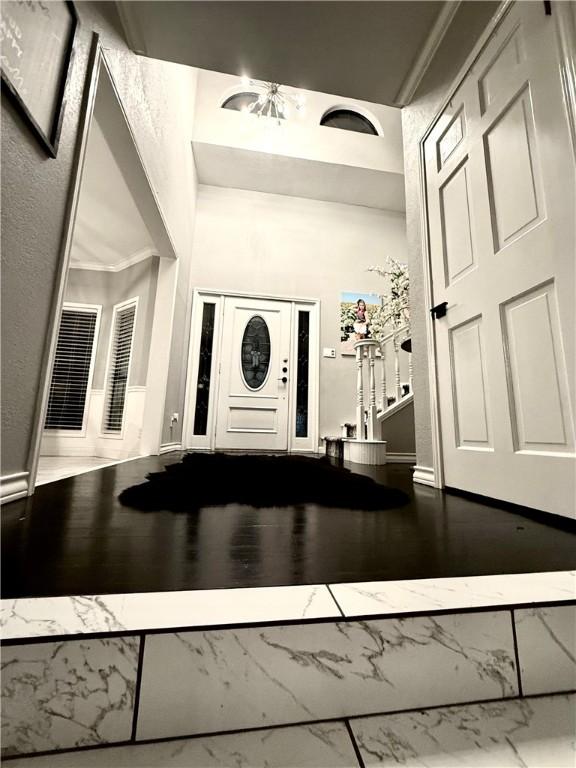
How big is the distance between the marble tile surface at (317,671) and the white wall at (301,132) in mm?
5308

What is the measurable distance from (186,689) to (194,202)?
5.30m

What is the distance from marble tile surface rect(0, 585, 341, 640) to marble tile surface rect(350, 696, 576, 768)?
17 cm

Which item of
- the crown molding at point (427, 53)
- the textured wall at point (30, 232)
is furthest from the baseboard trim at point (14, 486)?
the crown molding at point (427, 53)

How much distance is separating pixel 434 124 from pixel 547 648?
2.58 metres

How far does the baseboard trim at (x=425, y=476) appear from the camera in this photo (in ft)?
6.22

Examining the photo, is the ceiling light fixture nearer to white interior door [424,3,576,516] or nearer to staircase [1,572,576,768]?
white interior door [424,3,576,516]

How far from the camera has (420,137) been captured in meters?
2.19

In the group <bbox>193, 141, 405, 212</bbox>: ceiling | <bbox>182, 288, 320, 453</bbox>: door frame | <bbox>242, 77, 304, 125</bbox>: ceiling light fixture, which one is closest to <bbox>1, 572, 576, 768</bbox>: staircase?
<bbox>182, 288, 320, 453</bbox>: door frame

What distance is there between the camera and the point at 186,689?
1.65ft

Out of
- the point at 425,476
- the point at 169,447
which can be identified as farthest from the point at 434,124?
the point at 169,447

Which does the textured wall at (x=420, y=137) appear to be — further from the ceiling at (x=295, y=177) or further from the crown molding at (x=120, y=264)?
the crown molding at (x=120, y=264)

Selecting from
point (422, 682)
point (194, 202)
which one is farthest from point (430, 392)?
point (194, 202)

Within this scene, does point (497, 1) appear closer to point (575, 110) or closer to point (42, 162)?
point (575, 110)

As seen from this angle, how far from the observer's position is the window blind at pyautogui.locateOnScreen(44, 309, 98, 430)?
413 cm
